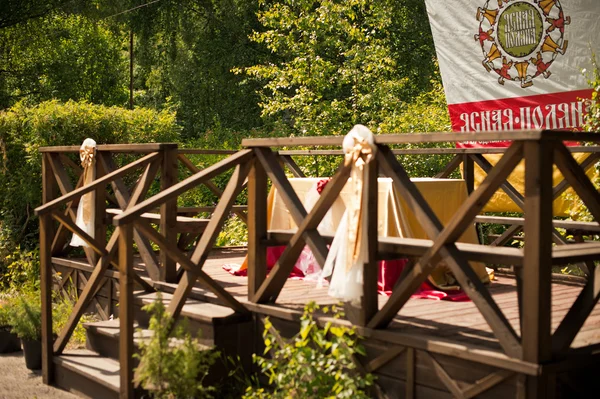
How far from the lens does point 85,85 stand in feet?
71.9

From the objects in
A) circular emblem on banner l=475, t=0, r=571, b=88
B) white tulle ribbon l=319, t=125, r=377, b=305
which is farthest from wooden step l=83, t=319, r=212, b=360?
circular emblem on banner l=475, t=0, r=571, b=88

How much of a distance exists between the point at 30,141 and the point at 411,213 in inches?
225

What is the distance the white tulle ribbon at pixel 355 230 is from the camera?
14.8 feet

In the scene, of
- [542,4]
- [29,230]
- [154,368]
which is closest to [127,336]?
[154,368]

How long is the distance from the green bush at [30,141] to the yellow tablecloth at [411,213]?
4.14 meters

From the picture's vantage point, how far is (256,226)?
5.45m

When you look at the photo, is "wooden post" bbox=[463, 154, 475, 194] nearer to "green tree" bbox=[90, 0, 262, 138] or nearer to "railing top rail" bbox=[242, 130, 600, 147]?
"railing top rail" bbox=[242, 130, 600, 147]

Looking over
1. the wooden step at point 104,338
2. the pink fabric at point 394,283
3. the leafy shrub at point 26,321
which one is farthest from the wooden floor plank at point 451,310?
the leafy shrub at point 26,321

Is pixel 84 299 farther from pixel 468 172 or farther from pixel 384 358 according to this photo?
pixel 468 172

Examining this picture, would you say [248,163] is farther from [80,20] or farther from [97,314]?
[80,20]

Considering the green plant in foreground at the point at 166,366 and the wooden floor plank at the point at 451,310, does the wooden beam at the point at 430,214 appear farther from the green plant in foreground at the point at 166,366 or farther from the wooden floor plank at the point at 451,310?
the green plant in foreground at the point at 166,366

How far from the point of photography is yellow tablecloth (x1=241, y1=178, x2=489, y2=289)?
5.67 meters

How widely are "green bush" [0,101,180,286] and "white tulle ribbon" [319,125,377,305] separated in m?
6.04

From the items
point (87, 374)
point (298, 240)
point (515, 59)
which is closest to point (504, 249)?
point (298, 240)
